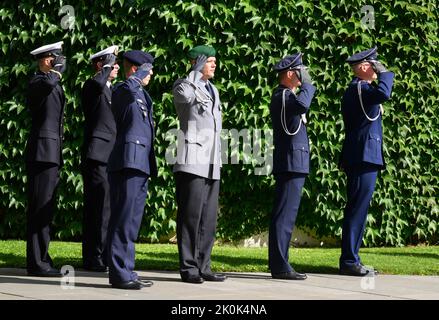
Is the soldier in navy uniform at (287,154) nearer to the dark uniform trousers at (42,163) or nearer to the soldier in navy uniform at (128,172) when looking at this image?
the soldier in navy uniform at (128,172)

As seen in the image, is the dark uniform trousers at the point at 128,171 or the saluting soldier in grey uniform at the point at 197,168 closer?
the dark uniform trousers at the point at 128,171

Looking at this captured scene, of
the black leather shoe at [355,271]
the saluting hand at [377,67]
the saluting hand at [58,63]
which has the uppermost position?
the saluting hand at [377,67]

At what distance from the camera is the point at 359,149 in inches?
285

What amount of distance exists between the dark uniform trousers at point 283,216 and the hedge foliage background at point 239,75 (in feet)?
7.46

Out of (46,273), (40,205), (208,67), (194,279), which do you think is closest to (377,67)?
(208,67)

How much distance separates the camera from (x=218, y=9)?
9.16 m

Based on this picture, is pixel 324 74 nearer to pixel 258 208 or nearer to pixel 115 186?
pixel 258 208

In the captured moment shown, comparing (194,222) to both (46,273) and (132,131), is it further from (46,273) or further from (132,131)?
(46,273)

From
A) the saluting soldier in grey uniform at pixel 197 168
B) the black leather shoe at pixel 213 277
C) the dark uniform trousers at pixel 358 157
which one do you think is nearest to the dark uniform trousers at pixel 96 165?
the saluting soldier in grey uniform at pixel 197 168

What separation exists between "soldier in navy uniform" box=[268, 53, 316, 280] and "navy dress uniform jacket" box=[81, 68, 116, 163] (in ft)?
4.87

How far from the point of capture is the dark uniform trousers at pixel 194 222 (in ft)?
21.3

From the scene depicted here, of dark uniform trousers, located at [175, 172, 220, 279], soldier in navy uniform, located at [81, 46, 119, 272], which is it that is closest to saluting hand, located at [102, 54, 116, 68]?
soldier in navy uniform, located at [81, 46, 119, 272]

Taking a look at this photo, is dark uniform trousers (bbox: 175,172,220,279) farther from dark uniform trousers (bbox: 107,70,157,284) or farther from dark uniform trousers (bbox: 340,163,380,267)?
dark uniform trousers (bbox: 340,163,380,267)

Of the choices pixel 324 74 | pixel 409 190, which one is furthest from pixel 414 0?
pixel 409 190
